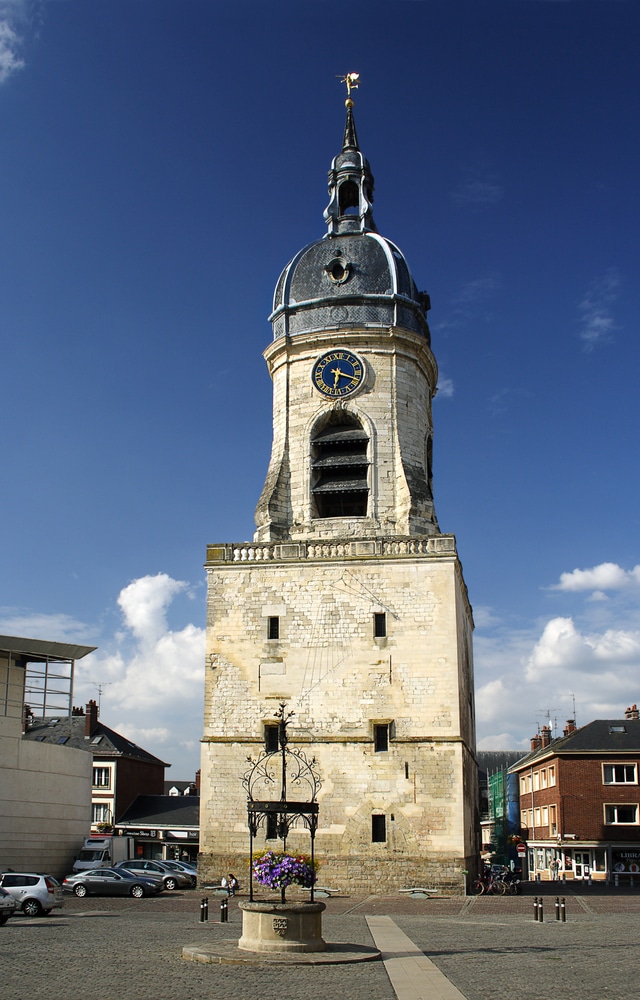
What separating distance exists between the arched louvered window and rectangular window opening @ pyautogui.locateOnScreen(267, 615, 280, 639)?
13.7 feet

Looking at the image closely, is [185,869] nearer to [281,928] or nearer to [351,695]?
[351,695]

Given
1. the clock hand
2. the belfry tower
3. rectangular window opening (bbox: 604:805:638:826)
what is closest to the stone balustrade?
the belfry tower

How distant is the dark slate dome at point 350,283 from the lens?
35.2 meters

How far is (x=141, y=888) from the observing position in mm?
30422

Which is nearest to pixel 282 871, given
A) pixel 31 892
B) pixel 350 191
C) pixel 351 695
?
pixel 31 892

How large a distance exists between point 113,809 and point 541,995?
43.9 meters

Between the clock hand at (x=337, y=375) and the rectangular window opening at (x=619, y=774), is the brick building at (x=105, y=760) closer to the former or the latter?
the rectangular window opening at (x=619, y=774)

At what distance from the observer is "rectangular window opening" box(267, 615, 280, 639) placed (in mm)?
30938

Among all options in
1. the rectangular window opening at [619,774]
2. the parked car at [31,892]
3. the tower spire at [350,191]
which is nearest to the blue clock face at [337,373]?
the tower spire at [350,191]

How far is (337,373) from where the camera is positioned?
34438 millimetres

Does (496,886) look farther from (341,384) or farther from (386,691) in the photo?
(341,384)

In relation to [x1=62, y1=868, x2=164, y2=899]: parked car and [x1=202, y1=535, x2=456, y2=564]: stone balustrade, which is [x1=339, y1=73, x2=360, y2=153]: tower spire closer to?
[x1=202, y1=535, x2=456, y2=564]: stone balustrade

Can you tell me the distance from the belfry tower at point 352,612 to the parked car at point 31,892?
621 centimetres

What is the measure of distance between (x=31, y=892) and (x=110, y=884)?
739 centimetres
